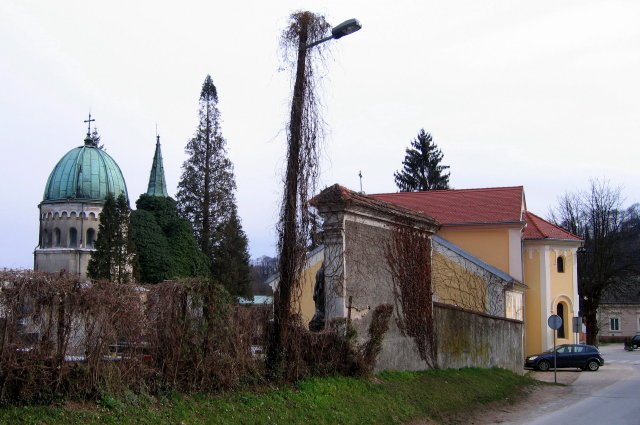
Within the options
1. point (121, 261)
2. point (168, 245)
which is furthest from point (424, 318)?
point (168, 245)

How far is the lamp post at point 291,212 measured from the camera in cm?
1313

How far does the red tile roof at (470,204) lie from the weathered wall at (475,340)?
11.1 metres

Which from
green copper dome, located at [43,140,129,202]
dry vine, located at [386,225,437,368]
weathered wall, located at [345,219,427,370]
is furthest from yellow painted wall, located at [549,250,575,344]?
green copper dome, located at [43,140,129,202]

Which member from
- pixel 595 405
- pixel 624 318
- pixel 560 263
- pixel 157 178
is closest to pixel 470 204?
pixel 560 263

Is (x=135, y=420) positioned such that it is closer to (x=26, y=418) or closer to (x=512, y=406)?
(x=26, y=418)

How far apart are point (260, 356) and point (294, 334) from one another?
2.93 feet

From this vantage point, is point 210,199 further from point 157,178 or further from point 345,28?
point 345,28

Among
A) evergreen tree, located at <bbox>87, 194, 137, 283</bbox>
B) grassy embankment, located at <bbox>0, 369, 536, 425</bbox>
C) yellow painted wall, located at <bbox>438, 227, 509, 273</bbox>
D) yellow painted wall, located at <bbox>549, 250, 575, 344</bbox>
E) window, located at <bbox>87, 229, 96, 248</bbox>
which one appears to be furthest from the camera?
window, located at <bbox>87, 229, 96, 248</bbox>

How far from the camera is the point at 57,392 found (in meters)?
9.18

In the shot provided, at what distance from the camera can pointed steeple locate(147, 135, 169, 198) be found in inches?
2731

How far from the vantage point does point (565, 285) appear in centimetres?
4162

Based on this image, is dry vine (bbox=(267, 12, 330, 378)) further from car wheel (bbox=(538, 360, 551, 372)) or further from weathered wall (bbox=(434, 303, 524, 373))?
car wheel (bbox=(538, 360, 551, 372))

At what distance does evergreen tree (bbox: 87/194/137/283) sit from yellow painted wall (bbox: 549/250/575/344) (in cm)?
2612

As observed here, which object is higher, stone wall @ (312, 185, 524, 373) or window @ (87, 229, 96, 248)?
window @ (87, 229, 96, 248)
